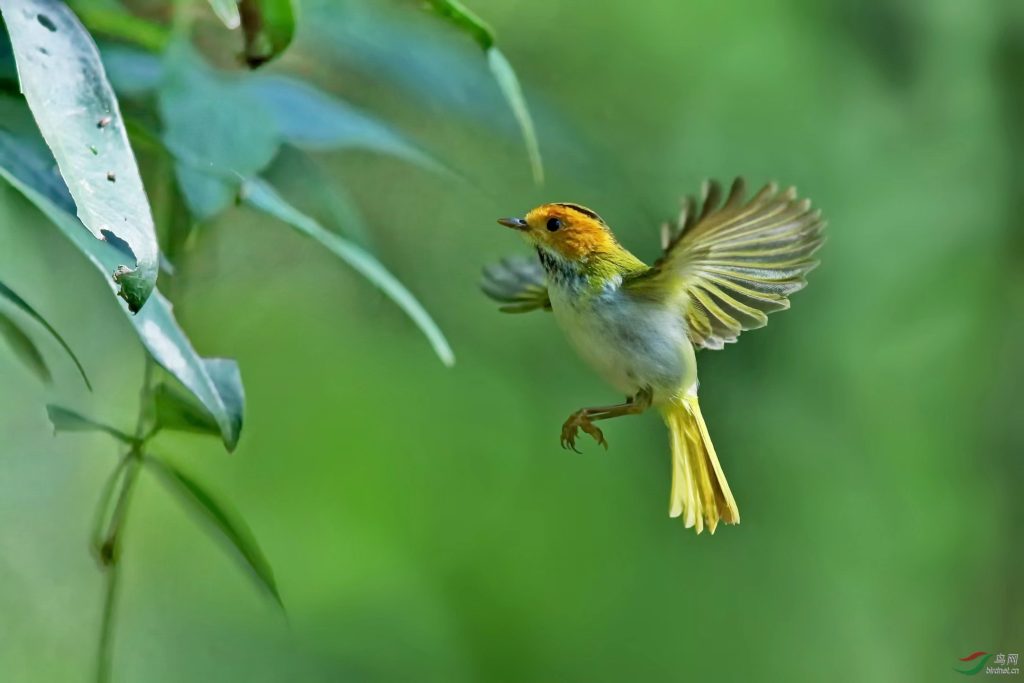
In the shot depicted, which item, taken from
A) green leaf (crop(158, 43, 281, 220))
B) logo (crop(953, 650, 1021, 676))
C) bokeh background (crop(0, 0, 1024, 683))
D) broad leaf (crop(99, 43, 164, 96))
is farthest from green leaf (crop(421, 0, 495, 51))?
logo (crop(953, 650, 1021, 676))

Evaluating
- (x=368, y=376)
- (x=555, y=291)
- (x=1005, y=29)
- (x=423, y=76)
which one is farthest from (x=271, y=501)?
(x=1005, y=29)

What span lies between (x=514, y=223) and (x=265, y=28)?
0.75 ft

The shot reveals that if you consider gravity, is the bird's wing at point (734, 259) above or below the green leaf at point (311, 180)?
above

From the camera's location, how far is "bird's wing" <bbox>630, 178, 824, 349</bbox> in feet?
2.52

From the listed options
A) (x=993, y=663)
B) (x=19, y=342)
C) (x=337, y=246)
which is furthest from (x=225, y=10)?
(x=993, y=663)

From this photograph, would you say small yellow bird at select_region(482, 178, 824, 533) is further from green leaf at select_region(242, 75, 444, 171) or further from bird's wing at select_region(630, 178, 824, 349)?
green leaf at select_region(242, 75, 444, 171)

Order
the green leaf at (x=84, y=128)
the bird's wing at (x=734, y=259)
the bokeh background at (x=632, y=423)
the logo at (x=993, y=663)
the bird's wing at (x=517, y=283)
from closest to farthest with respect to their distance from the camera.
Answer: the green leaf at (x=84, y=128)
the bird's wing at (x=734, y=259)
the bird's wing at (x=517, y=283)
the bokeh background at (x=632, y=423)
the logo at (x=993, y=663)

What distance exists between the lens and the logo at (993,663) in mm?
2566

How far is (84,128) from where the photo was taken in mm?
576

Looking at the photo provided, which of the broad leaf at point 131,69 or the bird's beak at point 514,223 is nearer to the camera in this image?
the bird's beak at point 514,223

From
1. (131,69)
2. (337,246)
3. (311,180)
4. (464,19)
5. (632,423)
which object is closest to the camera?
(464,19)

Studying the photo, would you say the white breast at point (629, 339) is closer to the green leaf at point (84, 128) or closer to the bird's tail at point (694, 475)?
the bird's tail at point (694, 475)

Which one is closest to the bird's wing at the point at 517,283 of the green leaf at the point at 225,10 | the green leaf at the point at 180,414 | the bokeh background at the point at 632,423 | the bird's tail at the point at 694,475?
the bird's tail at the point at 694,475

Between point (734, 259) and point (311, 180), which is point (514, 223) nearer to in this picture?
point (734, 259)
